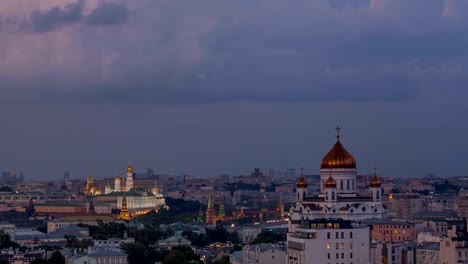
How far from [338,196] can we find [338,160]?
215 cm

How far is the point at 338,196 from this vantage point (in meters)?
87.4

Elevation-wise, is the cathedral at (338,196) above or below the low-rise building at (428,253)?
above

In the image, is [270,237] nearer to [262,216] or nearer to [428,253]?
[428,253]

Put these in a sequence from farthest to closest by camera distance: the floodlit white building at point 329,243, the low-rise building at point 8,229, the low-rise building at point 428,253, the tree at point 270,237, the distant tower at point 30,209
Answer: the distant tower at point 30,209 < the low-rise building at point 8,229 < the tree at point 270,237 < the low-rise building at point 428,253 < the floodlit white building at point 329,243

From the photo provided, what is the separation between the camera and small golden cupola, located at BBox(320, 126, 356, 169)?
8775cm

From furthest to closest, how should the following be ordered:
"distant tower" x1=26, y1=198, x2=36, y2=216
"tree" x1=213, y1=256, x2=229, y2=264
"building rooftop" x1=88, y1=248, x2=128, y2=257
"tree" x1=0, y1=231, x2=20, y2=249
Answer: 1. "distant tower" x1=26, y1=198, x2=36, y2=216
2. "tree" x1=0, y1=231, x2=20, y2=249
3. "building rooftop" x1=88, y1=248, x2=128, y2=257
4. "tree" x1=213, y1=256, x2=229, y2=264

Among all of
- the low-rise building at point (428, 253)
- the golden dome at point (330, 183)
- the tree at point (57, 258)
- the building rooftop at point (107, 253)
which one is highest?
the golden dome at point (330, 183)

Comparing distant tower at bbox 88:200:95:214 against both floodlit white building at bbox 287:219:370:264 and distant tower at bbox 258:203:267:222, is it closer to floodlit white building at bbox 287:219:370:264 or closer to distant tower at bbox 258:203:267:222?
distant tower at bbox 258:203:267:222

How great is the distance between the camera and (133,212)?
174000 millimetres

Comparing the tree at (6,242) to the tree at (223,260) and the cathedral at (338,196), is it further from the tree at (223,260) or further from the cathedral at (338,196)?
the cathedral at (338,196)

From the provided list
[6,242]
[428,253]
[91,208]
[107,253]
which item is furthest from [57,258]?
[91,208]

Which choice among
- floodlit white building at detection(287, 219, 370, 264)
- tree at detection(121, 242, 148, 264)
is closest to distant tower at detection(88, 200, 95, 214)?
tree at detection(121, 242, 148, 264)

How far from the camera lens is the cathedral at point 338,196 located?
284 ft

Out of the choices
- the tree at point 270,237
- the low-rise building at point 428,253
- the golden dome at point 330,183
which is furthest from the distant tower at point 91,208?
the low-rise building at point 428,253
